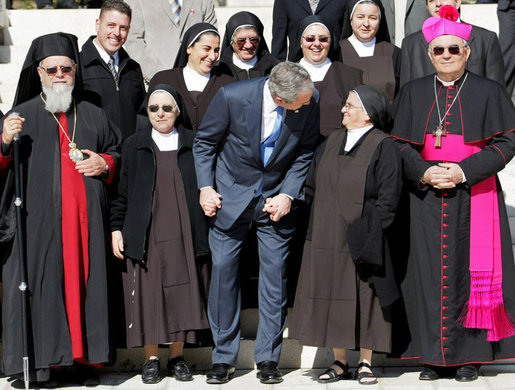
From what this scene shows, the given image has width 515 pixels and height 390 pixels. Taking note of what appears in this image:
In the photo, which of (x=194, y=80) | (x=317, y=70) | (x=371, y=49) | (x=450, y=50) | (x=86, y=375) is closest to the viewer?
(x=450, y=50)

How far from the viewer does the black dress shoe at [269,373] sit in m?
7.93

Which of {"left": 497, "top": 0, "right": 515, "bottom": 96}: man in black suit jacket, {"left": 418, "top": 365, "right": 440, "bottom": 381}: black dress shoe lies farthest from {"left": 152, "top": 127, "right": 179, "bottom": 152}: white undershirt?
{"left": 497, "top": 0, "right": 515, "bottom": 96}: man in black suit jacket

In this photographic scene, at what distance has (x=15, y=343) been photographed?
7.83 meters

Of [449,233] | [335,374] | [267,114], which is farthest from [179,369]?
[449,233]

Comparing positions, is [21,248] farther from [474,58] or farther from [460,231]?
[474,58]

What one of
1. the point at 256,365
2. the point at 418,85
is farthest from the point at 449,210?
the point at 256,365

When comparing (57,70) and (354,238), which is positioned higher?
(57,70)

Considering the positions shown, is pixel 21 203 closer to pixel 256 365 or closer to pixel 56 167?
pixel 56 167

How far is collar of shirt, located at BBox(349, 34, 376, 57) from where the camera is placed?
29.6ft

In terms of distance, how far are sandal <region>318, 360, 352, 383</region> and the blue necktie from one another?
1401 mm

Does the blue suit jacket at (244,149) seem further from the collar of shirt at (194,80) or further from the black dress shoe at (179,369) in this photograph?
the black dress shoe at (179,369)

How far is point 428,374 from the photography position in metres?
7.94

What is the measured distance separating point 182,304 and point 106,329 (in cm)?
52

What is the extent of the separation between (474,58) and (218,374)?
2.87 meters
